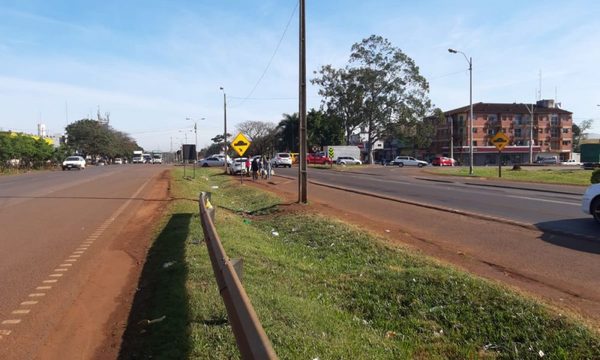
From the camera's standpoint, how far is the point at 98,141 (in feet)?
379

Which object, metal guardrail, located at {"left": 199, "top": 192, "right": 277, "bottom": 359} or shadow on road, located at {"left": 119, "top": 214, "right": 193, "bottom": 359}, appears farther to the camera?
shadow on road, located at {"left": 119, "top": 214, "right": 193, "bottom": 359}

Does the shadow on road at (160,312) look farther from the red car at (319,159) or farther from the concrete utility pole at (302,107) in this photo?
the red car at (319,159)

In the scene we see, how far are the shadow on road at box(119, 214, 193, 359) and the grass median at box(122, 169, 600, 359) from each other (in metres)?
0.02

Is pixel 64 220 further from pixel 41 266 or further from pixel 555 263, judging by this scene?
pixel 555 263

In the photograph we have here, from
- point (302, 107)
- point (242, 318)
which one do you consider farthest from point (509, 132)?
point (242, 318)

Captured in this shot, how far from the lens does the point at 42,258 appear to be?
8.51 meters

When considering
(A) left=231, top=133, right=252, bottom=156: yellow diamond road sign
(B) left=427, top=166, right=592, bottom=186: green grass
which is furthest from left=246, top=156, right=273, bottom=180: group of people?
(B) left=427, top=166, right=592, bottom=186: green grass

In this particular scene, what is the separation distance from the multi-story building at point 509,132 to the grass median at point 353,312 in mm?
104451

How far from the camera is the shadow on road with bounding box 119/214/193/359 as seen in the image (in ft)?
14.7

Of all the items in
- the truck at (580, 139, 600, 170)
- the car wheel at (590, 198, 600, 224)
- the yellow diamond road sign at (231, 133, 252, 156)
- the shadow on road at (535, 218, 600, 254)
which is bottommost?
the shadow on road at (535, 218, 600, 254)

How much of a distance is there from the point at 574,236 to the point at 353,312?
7.08 metres

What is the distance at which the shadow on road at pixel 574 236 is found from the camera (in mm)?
9766

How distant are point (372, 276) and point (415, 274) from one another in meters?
0.57

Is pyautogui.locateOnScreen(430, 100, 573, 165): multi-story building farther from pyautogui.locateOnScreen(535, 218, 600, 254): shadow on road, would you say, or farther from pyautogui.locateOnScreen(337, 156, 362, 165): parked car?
pyautogui.locateOnScreen(535, 218, 600, 254): shadow on road
